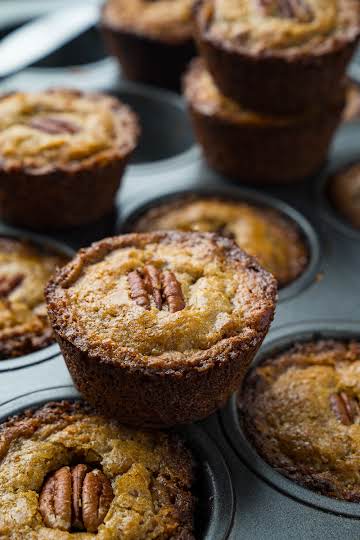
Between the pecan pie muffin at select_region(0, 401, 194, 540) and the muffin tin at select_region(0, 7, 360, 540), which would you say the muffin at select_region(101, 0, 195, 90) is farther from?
the pecan pie muffin at select_region(0, 401, 194, 540)

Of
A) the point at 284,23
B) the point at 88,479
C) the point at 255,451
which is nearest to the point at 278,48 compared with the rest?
the point at 284,23

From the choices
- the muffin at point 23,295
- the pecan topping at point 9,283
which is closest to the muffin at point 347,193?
the muffin at point 23,295

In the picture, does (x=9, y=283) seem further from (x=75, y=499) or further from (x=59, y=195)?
(x=75, y=499)

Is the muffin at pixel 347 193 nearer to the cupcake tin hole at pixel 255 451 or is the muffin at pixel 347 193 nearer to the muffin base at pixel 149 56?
the cupcake tin hole at pixel 255 451

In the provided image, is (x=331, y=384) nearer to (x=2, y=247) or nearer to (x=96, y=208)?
(x=96, y=208)

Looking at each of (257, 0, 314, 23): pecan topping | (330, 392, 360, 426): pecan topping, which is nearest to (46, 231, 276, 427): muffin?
(330, 392, 360, 426): pecan topping

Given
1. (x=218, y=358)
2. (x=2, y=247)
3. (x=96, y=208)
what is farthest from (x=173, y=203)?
(x=218, y=358)
